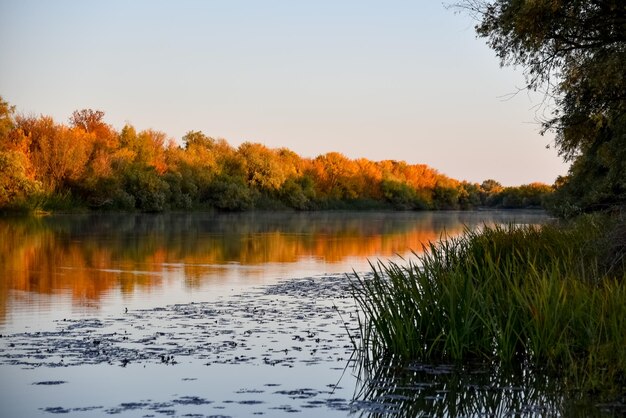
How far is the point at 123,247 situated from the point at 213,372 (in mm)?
24777

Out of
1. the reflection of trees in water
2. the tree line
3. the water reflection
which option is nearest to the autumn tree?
the tree line

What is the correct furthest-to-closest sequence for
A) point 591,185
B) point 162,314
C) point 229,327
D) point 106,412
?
1. point 591,185
2. point 162,314
3. point 229,327
4. point 106,412

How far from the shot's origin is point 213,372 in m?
11.6

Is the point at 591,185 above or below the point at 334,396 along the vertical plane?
above

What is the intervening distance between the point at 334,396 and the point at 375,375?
1.20 metres

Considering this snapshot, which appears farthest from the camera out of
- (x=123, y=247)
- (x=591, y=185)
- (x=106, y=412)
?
(x=123, y=247)

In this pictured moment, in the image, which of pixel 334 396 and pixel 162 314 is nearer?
pixel 334 396

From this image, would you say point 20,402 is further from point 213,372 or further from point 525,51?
point 525,51

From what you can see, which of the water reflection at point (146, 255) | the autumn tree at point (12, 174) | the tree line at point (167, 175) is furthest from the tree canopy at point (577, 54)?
the autumn tree at point (12, 174)

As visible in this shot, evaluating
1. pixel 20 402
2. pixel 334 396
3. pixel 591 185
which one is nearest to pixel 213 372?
pixel 334 396

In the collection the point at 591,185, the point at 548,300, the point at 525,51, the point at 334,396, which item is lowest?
the point at 334,396

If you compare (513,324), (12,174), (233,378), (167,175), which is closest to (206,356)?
(233,378)

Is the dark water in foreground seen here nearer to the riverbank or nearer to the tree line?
the riverbank

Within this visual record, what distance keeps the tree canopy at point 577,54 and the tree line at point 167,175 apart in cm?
3740
